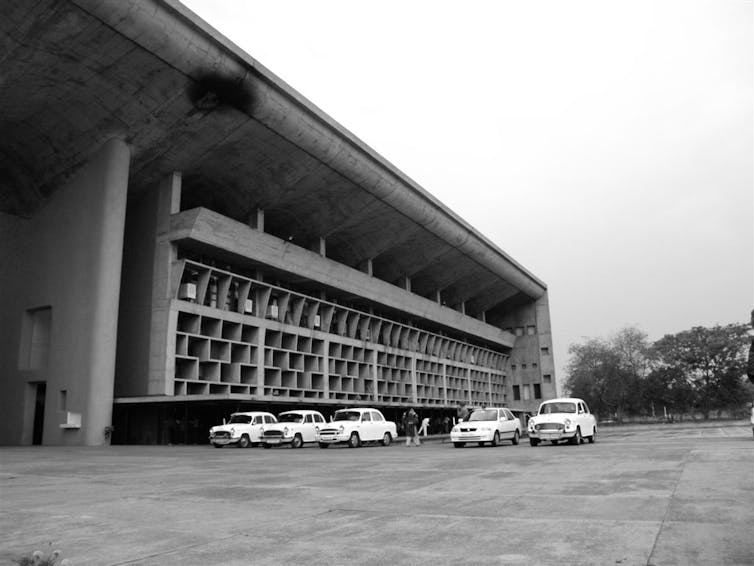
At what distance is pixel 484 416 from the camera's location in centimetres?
2580

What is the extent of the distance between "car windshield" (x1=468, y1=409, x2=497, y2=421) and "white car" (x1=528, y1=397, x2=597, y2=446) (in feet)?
5.45

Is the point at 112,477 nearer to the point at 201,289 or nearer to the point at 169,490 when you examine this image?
the point at 169,490

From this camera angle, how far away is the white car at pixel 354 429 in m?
26.2

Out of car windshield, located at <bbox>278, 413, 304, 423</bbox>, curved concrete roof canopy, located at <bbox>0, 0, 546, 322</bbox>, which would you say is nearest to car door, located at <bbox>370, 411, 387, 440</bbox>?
car windshield, located at <bbox>278, 413, 304, 423</bbox>

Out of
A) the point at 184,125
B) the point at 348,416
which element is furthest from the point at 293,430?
the point at 184,125

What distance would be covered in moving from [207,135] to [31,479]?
2334 centimetres

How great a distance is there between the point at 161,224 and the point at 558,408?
22.7 metres

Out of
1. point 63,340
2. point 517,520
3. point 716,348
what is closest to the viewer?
point 517,520

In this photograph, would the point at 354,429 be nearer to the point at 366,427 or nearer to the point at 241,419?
the point at 366,427

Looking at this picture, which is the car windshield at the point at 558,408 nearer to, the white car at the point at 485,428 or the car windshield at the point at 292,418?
the white car at the point at 485,428

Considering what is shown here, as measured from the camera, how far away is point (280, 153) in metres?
35.5

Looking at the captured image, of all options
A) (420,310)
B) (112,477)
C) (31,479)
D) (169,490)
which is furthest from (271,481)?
(420,310)

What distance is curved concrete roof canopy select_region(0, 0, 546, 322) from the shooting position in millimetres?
26078

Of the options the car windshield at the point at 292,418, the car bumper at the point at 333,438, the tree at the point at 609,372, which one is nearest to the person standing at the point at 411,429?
the car bumper at the point at 333,438
